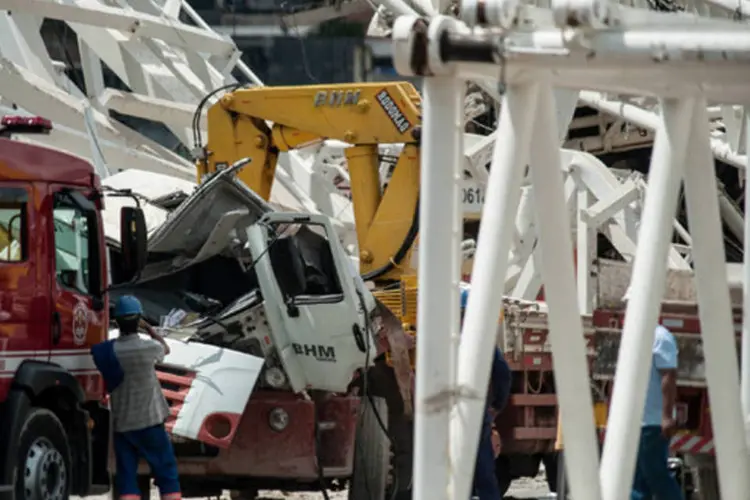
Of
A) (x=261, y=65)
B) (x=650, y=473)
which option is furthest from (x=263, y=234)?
(x=261, y=65)

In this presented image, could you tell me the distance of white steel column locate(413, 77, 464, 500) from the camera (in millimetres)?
7949

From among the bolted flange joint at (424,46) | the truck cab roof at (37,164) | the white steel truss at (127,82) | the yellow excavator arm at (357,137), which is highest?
the white steel truss at (127,82)

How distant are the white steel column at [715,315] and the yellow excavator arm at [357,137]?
10.5m

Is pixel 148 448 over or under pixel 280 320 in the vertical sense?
under

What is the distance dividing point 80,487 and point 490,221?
6317 mm

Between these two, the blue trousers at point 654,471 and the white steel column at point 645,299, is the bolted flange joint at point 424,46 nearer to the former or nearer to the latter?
the white steel column at point 645,299

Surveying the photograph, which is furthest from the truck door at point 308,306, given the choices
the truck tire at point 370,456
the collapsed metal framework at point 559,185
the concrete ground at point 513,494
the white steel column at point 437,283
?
the white steel column at point 437,283

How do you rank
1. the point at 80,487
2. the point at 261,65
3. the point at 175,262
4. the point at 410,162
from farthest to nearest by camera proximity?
the point at 261,65 < the point at 410,162 < the point at 175,262 < the point at 80,487

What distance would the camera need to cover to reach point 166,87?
27.5 meters

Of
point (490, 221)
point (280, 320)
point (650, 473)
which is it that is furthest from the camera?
point (280, 320)

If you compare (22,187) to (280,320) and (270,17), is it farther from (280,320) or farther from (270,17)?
(270,17)

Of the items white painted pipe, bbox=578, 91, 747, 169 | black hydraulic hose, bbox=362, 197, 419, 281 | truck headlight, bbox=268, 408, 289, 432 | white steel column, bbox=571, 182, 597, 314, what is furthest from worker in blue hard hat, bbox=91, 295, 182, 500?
white painted pipe, bbox=578, 91, 747, 169

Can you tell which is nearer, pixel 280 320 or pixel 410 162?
pixel 280 320

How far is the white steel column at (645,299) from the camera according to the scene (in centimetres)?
814
